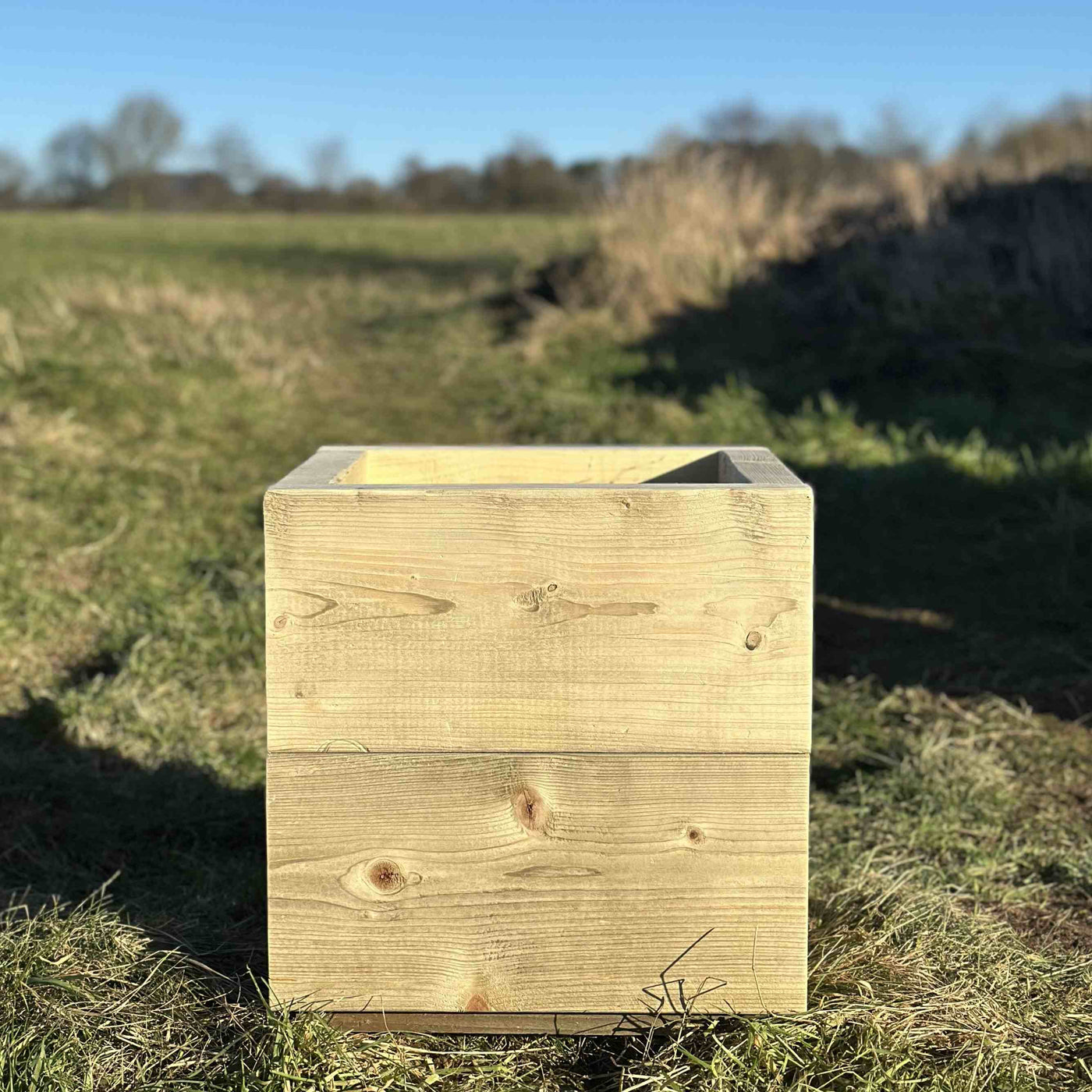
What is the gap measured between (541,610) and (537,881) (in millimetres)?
473

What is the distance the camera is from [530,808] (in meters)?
1.99

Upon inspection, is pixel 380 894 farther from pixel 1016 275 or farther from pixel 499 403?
pixel 1016 275

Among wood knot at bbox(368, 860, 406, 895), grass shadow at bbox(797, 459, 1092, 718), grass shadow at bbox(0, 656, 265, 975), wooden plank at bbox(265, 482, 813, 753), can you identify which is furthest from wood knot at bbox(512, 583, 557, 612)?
grass shadow at bbox(797, 459, 1092, 718)

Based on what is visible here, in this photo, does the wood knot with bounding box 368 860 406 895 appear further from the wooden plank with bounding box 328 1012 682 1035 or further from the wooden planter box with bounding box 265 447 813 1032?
the wooden plank with bounding box 328 1012 682 1035

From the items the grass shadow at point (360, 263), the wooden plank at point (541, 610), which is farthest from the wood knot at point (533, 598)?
the grass shadow at point (360, 263)

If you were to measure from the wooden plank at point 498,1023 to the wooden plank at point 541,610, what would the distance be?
503 millimetres

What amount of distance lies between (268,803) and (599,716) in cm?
58

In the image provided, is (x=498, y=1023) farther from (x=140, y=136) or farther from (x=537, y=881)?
(x=140, y=136)

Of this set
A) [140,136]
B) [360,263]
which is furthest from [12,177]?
[360,263]

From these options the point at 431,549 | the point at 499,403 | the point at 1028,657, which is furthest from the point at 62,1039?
the point at 499,403

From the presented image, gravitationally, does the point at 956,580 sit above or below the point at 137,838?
above

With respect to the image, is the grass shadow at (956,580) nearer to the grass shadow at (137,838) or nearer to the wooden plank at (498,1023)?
the grass shadow at (137,838)

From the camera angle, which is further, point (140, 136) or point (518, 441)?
point (140, 136)

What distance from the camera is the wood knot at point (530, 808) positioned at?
1988mm
